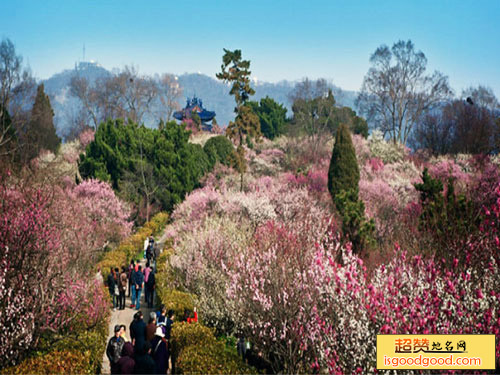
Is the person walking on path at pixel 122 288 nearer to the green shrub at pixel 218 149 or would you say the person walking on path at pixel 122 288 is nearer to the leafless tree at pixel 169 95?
the green shrub at pixel 218 149

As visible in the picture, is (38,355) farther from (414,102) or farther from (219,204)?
(414,102)

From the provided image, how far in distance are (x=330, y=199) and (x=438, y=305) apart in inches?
910

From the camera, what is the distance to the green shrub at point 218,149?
147 feet

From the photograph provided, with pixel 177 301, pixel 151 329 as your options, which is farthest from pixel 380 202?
pixel 151 329

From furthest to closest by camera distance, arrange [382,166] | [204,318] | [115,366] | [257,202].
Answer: [382,166] → [257,202] → [204,318] → [115,366]

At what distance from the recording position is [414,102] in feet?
166

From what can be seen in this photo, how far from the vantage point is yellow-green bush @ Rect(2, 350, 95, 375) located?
364 inches

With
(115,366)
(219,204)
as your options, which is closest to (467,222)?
(115,366)

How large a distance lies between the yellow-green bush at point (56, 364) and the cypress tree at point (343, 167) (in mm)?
21913

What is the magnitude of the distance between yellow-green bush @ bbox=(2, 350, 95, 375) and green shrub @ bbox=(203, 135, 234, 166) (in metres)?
34.6

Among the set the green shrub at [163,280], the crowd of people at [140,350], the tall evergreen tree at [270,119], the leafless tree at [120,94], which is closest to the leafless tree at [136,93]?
the leafless tree at [120,94]

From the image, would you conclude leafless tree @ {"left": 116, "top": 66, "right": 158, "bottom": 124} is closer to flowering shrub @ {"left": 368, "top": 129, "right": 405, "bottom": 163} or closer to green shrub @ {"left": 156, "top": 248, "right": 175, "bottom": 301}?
flowering shrub @ {"left": 368, "top": 129, "right": 405, "bottom": 163}

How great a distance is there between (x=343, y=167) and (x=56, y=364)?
2332cm

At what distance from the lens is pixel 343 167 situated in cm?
3022
